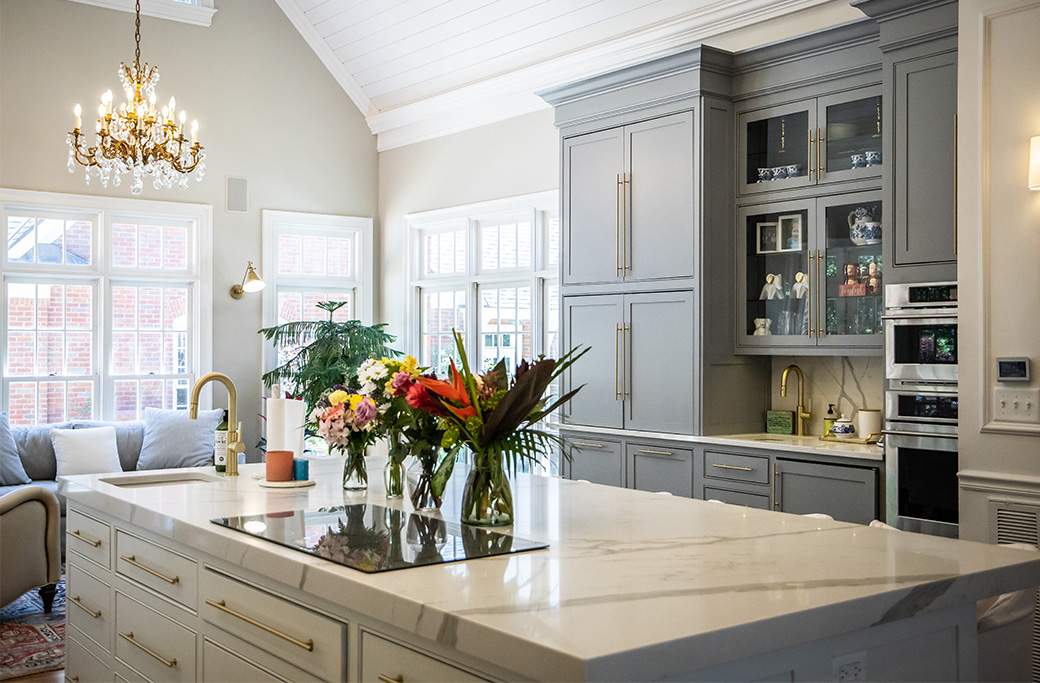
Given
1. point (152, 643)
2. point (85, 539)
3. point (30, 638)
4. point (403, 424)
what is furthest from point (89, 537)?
point (30, 638)

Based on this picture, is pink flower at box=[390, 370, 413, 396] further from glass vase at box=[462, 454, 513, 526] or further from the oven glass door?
the oven glass door

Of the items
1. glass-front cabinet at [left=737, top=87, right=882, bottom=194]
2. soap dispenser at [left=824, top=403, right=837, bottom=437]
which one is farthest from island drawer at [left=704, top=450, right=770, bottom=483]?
glass-front cabinet at [left=737, top=87, right=882, bottom=194]

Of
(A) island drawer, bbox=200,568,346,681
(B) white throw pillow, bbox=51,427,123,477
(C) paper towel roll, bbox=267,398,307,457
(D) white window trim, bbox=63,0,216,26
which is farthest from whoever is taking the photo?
(D) white window trim, bbox=63,0,216,26

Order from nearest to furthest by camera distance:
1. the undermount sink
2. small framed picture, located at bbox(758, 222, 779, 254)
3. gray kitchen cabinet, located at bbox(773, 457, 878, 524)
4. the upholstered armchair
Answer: the undermount sink
gray kitchen cabinet, located at bbox(773, 457, 878, 524)
the upholstered armchair
small framed picture, located at bbox(758, 222, 779, 254)

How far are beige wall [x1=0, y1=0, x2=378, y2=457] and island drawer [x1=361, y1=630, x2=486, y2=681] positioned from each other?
591cm

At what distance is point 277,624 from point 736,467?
2.95 meters

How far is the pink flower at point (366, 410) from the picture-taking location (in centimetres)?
265

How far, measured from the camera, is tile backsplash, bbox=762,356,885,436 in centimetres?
461

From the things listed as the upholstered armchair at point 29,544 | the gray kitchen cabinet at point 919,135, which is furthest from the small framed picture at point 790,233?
the upholstered armchair at point 29,544

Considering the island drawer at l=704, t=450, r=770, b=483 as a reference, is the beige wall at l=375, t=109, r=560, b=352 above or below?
above

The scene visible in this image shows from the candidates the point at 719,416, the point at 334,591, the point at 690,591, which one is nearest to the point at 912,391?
the point at 719,416

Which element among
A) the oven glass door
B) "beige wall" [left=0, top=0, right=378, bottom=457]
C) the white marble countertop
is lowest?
the white marble countertop

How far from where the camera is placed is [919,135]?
3.96m

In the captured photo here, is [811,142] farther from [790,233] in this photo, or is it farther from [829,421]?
[829,421]
